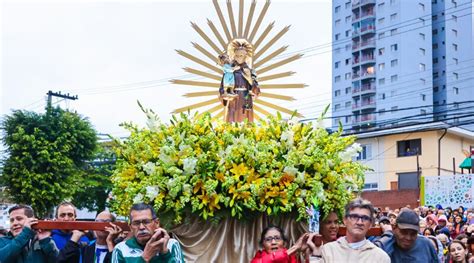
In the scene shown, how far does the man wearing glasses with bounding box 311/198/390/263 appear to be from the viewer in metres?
4.24

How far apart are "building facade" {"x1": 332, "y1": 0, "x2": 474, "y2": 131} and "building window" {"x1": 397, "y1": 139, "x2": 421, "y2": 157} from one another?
20.8 m

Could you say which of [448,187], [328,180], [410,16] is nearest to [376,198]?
[448,187]

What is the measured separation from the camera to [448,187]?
61.2 ft

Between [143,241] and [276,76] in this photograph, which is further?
[276,76]

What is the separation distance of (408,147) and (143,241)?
31486 millimetres

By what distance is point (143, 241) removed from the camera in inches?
167

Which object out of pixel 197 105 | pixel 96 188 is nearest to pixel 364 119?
pixel 96 188

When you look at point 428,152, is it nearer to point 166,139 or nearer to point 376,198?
point 376,198

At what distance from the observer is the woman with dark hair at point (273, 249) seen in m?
5.14

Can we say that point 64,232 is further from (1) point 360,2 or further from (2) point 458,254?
(1) point 360,2

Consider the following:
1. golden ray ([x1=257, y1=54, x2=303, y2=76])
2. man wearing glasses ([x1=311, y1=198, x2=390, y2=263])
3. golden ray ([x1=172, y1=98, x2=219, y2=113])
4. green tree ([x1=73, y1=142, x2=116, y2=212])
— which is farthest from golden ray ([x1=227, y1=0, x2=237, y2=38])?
green tree ([x1=73, y1=142, x2=116, y2=212])

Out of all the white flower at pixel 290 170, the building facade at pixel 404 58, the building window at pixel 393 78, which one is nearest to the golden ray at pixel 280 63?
the white flower at pixel 290 170

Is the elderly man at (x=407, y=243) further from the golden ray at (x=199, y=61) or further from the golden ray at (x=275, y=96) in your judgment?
the golden ray at (x=199, y=61)

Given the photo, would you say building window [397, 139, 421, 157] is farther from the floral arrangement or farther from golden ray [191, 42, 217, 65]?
the floral arrangement
